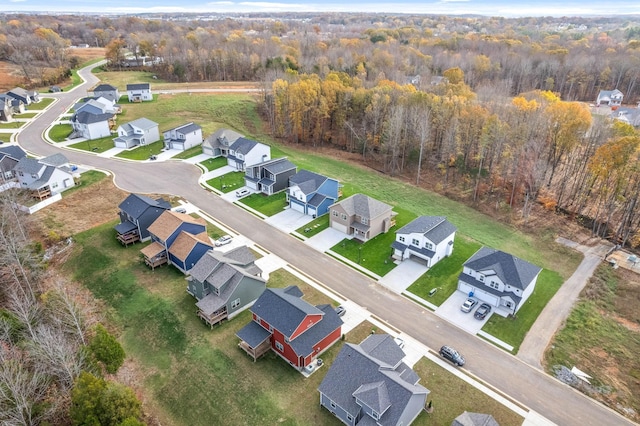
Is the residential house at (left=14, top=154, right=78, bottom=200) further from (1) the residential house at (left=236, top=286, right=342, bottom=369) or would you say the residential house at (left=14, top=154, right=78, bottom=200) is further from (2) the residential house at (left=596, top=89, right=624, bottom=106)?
(2) the residential house at (left=596, top=89, right=624, bottom=106)

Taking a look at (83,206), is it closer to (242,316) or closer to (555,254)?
(242,316)

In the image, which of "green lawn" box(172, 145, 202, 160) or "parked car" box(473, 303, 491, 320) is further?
"green lawn" box(172, 145, 202, 160)

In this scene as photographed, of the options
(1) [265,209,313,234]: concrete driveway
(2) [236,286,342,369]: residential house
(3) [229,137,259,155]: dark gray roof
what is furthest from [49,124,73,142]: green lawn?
(2) [236,286,342,369]: residential house

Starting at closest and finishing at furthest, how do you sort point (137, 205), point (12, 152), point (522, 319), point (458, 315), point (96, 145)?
point (522, 319) < point (458, 315) < point (137, 205) < point (12, 152) < point (96, 145)

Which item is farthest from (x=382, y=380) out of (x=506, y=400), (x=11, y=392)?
(x=11, y=392)

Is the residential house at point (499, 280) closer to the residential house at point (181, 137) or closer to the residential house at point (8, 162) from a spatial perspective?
the residential house at point (181, 137)

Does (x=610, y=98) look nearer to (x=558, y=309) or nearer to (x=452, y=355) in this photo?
(x=558, y=309)

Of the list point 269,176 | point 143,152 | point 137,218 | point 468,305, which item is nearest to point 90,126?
point 143,152
